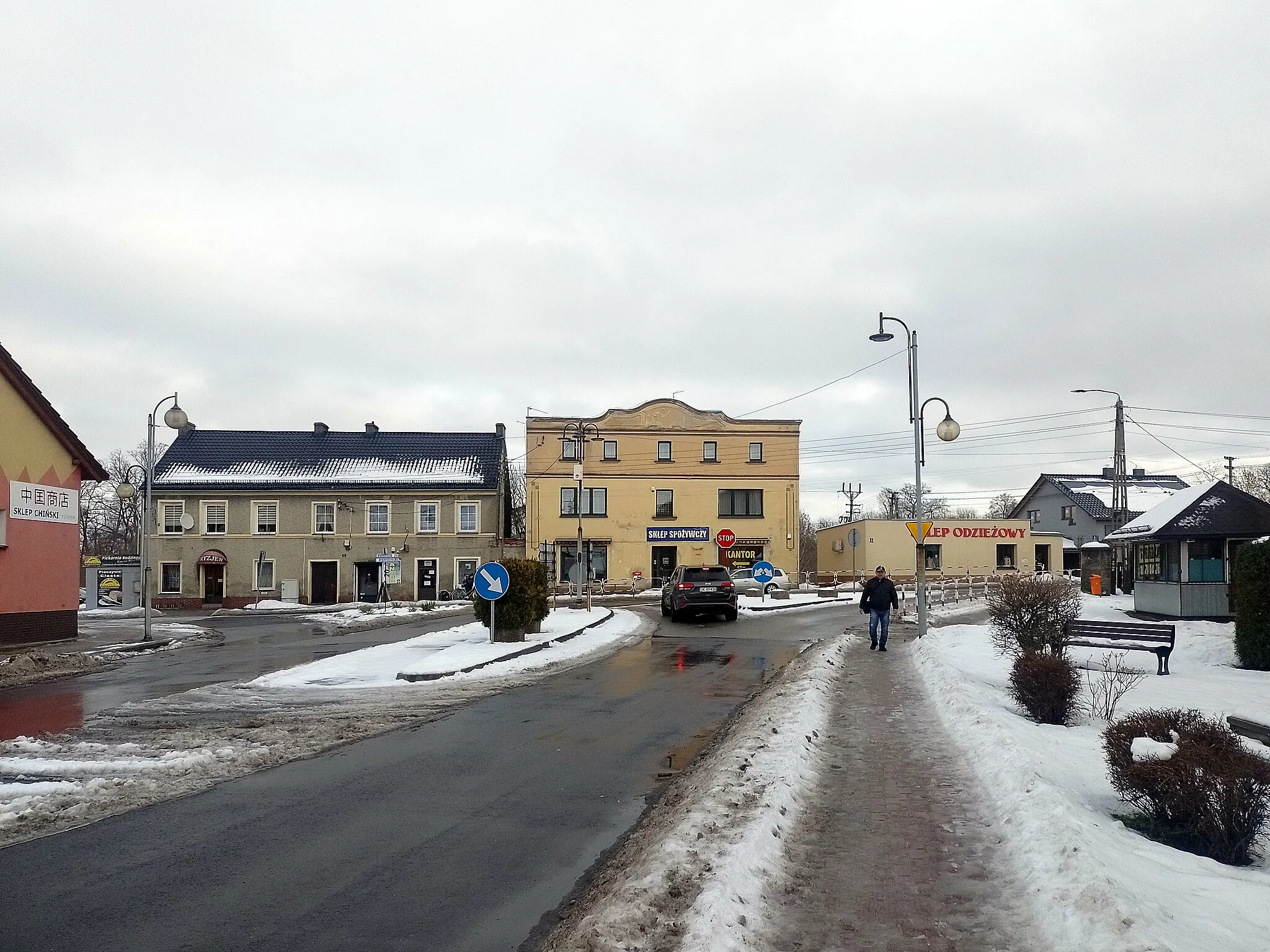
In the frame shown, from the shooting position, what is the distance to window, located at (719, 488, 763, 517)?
57.8m

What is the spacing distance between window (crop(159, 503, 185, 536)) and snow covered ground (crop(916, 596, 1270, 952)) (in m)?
50.0

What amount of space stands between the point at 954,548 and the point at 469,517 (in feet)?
106

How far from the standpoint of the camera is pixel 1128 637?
16.8 meters

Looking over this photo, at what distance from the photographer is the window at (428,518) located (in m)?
54.2

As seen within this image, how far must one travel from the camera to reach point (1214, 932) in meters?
4.54

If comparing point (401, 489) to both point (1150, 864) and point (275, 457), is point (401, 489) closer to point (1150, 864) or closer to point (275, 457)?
point (275, 457)

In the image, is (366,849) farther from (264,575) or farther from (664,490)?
(664,490)

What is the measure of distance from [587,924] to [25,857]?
12.7ft

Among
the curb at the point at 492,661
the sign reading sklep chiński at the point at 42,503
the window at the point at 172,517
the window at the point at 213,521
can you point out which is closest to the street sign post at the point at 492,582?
the curb at the point at 492,661

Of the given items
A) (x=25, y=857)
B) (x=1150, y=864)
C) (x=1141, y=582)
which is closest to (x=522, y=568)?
(x=25, y=857)

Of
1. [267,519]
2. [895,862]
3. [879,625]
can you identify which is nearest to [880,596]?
[879,625]

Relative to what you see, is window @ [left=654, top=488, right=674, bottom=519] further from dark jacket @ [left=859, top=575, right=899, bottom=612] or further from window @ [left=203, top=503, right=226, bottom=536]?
dark jacket @ [left=859, top=575, right=899, bottom=612]

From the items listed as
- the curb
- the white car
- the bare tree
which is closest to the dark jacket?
the curb

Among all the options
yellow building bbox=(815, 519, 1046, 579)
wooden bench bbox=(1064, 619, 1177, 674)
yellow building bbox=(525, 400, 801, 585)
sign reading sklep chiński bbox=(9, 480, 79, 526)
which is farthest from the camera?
yellow building bbox=(815, 519, 1046, 579)
